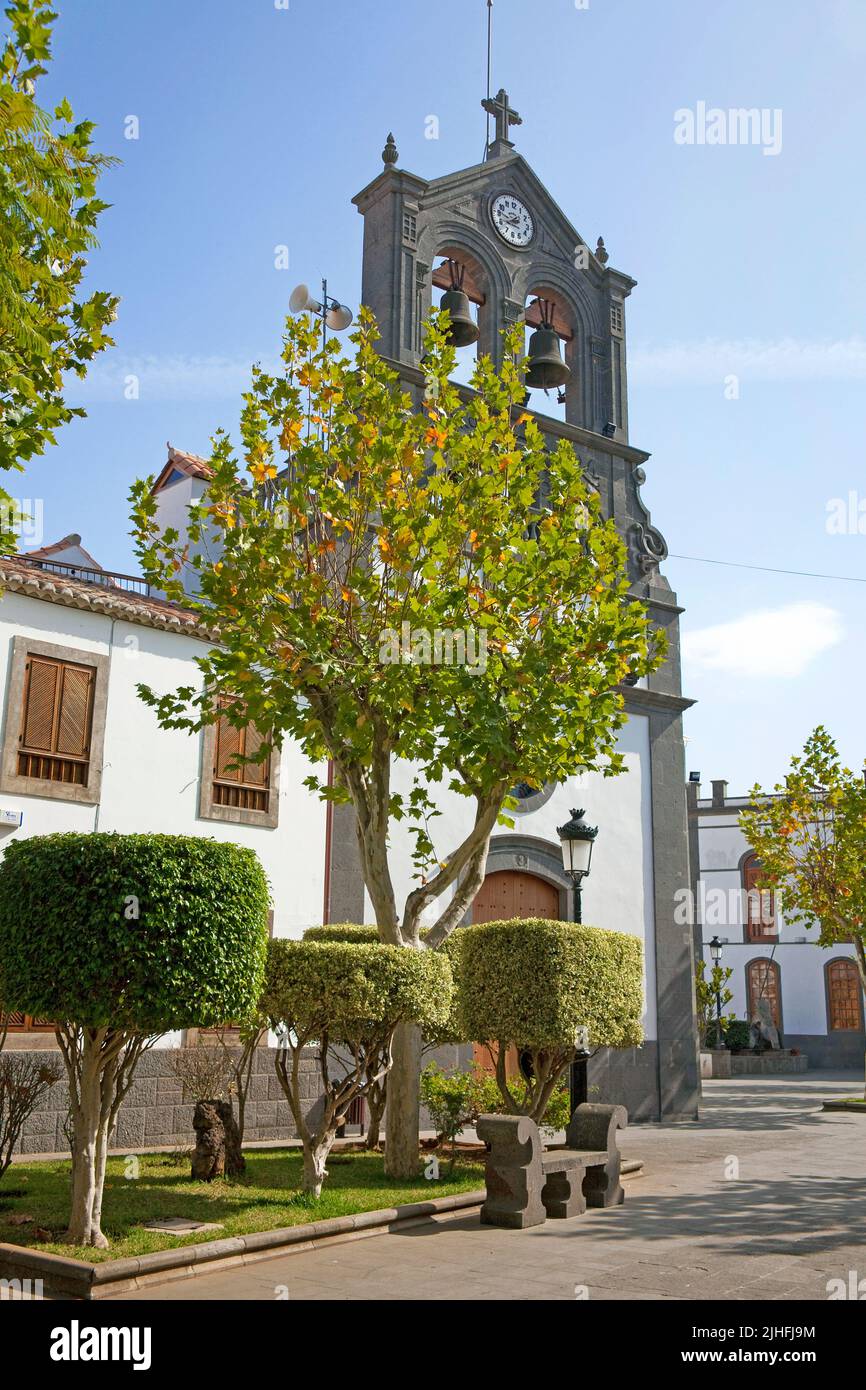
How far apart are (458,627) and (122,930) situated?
4.09 meters

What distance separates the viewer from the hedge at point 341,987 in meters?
9.55

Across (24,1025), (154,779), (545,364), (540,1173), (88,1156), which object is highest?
(545,364)

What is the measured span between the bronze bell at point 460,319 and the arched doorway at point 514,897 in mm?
8662

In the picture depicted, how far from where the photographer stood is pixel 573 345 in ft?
72.3

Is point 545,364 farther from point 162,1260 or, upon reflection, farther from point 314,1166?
point 162,1260

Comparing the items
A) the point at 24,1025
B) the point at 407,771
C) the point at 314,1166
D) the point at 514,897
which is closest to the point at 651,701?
the point at 514,897

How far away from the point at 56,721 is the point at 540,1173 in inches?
316

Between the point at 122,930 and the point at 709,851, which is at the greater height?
the point at 709,851

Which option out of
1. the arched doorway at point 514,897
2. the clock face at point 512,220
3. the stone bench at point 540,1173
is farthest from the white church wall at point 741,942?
the stone bench at point 540,1173

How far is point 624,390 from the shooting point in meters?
22.3

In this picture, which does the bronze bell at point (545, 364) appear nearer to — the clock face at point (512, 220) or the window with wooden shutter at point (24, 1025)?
the clock face at point (512, 220)
